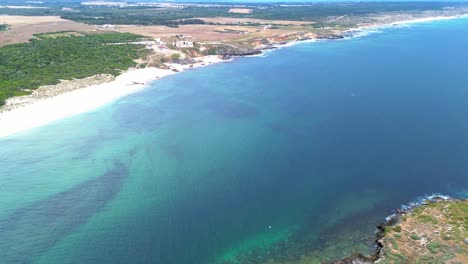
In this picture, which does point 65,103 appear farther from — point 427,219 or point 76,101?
point 427,219

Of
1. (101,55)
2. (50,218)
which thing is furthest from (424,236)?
(101,55)

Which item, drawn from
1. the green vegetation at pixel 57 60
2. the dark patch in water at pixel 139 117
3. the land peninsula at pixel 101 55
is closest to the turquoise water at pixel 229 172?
the dark patch in water at pixel 139 117

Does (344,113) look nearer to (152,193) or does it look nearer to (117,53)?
(152,193)

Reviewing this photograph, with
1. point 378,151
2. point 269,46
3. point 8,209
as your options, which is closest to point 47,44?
point 269,46

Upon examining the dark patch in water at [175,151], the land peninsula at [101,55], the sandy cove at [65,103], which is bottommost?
the dark patch in water at [175,151]

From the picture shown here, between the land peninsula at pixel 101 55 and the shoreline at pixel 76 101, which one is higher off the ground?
the land peninsula at pixel 101 55

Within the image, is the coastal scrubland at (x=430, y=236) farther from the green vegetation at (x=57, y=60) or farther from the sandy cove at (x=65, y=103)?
the green vegetation at (x=57, y=60)
